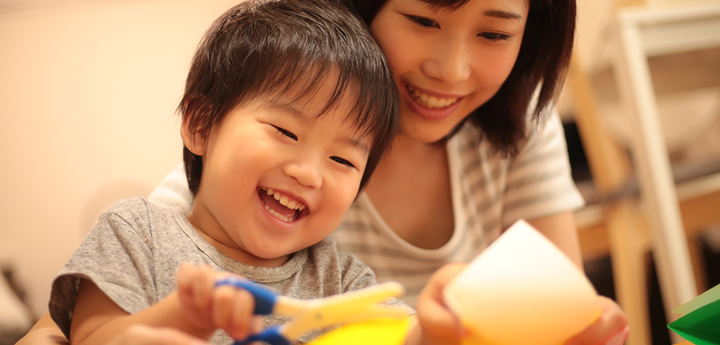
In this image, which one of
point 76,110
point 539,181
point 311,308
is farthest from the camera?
point 76,110

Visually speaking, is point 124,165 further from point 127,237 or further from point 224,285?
point 224,285

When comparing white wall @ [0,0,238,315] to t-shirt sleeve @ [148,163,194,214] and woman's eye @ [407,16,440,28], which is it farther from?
woman's eye @ [407,16,440,28]

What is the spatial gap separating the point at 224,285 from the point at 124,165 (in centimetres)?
157

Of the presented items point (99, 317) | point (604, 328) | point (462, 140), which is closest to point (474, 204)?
point (462, 140)

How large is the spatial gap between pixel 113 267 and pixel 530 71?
72 cm

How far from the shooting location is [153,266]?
21.8 inches

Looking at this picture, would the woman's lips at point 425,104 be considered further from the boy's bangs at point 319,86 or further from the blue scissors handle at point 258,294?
the blue scissors handle at point 258,294

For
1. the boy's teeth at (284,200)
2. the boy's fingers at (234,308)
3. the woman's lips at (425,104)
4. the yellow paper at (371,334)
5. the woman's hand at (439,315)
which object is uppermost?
the woman's lips at (425,104)

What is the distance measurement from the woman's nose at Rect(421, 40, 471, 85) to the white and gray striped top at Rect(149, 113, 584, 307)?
0.27 metres

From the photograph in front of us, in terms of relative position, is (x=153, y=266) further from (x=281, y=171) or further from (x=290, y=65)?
(x=290, y=65)

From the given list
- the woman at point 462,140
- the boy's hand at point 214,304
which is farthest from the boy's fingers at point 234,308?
the woman at point 462,140

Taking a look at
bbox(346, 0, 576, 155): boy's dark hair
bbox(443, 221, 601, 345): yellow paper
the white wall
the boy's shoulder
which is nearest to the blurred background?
the white wall

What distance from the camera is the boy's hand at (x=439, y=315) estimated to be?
0.35m

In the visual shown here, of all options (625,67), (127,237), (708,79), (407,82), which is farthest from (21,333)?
(708,79)
